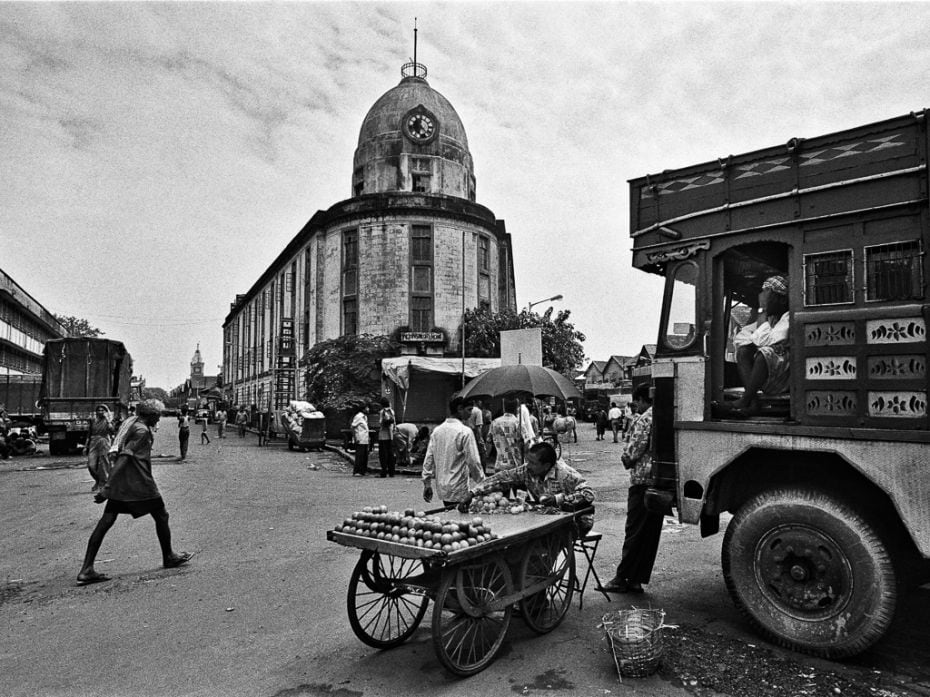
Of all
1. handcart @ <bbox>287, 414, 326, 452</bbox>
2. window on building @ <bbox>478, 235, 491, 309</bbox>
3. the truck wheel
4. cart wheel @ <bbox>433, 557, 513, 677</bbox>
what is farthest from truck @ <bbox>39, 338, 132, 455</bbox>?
the truck wheel

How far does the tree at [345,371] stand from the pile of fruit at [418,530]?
24.5 meters

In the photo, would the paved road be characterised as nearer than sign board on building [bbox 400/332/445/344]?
Yes

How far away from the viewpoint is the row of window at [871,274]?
4.06 m

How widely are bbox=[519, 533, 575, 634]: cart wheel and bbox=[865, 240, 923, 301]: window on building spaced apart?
2.84 meters

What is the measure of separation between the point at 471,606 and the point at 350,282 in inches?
1310

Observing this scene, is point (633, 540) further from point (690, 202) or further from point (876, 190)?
point (876, 190)

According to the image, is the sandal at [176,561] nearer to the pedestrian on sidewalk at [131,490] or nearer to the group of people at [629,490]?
the pedestrian on sidewalk at [131,490]

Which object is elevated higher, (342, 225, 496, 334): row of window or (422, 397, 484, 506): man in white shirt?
(342, 225, 496, 334): row of window

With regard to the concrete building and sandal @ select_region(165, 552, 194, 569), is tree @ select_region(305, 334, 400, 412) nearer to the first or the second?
the concrete building

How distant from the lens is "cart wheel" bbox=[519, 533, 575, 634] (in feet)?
15.3

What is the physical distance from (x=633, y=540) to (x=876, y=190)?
3412 millimetres

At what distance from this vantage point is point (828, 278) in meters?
4.45

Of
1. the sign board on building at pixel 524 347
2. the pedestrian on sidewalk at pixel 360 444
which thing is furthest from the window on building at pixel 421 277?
the sign board on building at pixel 524 347

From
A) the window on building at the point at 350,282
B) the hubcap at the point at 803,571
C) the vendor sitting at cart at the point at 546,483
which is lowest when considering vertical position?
the hubcap at the point at 803,571
